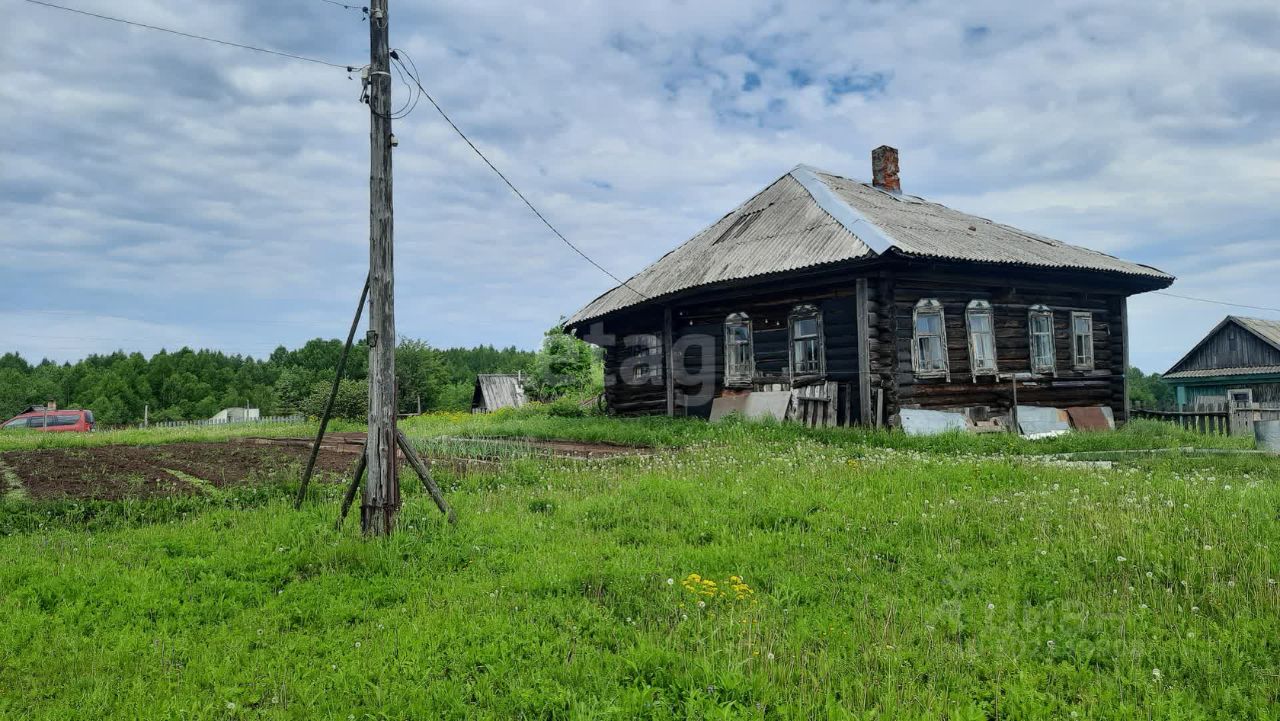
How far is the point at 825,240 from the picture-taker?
15836mm

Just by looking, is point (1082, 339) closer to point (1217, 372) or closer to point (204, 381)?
point (1217, 372)

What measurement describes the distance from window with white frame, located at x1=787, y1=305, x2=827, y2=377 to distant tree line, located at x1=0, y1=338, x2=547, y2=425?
40.2m

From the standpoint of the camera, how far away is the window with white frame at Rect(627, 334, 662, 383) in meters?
20.7

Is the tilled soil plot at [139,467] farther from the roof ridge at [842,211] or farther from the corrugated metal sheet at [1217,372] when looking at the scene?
the corrugated metal sheet at [1217,372]

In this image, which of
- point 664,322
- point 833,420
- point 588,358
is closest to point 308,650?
point 833,420

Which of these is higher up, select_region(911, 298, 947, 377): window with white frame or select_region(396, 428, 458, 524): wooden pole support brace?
select_region(911, 298, 947, 377): window with white frame

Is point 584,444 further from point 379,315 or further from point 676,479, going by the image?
point 379,315

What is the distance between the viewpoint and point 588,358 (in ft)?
160

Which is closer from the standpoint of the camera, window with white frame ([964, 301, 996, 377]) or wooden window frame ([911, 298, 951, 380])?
wooden window frame ([911, 298, 951, 380])

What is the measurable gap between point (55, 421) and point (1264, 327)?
4758 centimetres

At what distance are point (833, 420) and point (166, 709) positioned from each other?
13.3 metres

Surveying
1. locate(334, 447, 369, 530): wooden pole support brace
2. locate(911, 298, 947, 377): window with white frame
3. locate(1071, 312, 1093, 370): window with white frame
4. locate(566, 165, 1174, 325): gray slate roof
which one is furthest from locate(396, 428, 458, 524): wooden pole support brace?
→ locate(1071, 312, 1093, 370): window with white frame

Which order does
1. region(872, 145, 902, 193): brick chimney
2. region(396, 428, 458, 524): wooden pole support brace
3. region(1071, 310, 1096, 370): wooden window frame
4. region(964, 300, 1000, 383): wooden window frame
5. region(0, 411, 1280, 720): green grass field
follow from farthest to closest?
region(872, 145, 902, 193): brick chimney < region(1071, 310, 1096, 370): wooden window frame < region(964, 300, 1000, 383): wooden window frame < region(396, 428, 458, 524): wooden pole support brace < region(0, 411, 1280, 720): green grass field

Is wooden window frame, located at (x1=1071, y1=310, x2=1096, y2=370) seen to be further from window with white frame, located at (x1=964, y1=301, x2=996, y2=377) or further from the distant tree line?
the distant tree line
